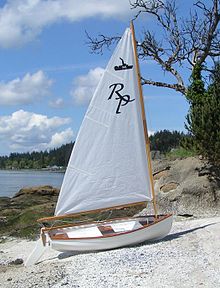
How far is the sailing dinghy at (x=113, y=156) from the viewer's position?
1273 centimetres

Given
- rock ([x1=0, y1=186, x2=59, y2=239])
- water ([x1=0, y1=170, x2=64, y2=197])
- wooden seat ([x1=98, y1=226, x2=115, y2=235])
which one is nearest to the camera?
wooden seat ([x1=98, y1=226, x2=115, y2=235])

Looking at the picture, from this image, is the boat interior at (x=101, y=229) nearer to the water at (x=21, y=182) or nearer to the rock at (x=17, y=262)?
the rock at (x=17, y=262)

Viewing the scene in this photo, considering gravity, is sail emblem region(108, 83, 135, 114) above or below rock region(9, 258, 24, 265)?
above

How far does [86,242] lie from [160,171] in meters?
9.12

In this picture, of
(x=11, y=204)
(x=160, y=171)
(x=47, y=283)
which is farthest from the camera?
(x=11, y=204)

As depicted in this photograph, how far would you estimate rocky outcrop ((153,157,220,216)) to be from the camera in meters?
18.2

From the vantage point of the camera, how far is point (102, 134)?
42.0ft

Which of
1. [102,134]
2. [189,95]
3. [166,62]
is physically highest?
[166,62]

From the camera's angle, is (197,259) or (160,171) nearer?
(197,259)

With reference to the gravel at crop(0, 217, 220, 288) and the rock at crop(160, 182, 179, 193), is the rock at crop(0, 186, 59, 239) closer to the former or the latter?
the rock at crop(160, 182, 179, 193)

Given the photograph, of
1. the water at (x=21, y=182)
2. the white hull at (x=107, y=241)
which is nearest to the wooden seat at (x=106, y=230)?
the white hull at (x=107, y=241)

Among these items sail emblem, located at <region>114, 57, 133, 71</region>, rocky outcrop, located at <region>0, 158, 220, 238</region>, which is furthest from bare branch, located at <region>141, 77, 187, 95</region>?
sail emblem, located at <region>114, 57, 133, 71</region>

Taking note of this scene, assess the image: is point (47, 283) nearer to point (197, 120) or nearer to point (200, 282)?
point (200, 282)

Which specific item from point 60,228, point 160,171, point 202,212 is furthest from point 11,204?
point 60,228
